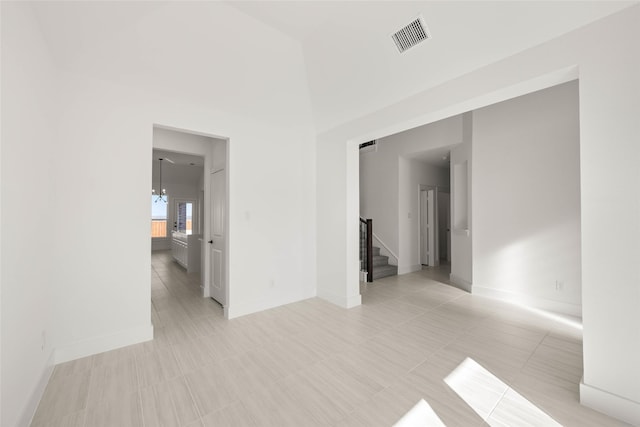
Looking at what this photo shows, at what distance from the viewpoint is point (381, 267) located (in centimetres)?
608

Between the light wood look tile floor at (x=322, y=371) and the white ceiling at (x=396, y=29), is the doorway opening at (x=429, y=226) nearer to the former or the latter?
the light wood look tile floor at (x=322, y=371)

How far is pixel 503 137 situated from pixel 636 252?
→ 3144 millimetres

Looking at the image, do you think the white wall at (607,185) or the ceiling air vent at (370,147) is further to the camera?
the ceiling air vent at (370,147)

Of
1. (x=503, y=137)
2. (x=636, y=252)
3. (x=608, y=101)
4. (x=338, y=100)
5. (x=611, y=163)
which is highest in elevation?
(x=338, y=100)

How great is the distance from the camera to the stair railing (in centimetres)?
541

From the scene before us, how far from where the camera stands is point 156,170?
9539 mm

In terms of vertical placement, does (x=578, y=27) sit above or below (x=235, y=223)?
above

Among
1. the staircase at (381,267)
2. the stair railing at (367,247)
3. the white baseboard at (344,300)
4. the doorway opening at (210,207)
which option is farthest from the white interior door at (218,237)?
the staircase at (381,267)

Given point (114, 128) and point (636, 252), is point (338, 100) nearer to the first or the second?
point (114, 128)

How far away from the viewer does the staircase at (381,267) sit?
575 cm

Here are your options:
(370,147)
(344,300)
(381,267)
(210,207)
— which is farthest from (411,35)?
(381,267)

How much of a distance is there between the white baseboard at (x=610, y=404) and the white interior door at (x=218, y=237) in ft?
12.4

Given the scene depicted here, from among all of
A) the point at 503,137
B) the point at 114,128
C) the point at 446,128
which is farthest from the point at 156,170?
the point at 503,137

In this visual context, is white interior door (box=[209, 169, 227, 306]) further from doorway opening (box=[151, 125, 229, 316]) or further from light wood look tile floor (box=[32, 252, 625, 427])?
light wood look tile floor (box=[32, 252, 625, 427])
